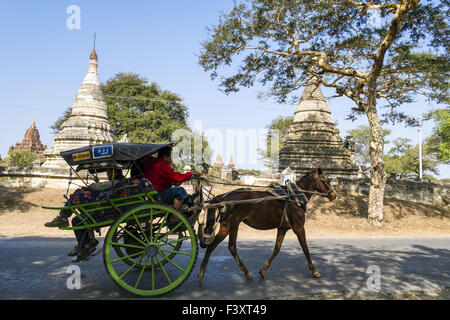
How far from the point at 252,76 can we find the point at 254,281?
11510 mm

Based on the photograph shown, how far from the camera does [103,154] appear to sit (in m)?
4.39

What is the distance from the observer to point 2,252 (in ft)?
22.0

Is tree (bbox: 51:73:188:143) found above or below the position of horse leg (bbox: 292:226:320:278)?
above

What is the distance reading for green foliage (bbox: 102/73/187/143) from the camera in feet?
119

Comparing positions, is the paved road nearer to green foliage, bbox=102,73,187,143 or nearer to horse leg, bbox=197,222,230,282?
horse leg, bbox=197,222,230,282

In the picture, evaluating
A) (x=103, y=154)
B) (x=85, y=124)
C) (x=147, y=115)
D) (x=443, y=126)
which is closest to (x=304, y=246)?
(x=103, y=154)

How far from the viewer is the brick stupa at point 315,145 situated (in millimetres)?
19609

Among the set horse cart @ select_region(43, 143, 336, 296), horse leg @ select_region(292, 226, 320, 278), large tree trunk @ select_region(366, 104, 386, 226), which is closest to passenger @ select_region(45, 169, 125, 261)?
horse cart @ select_region(43, 143, 336, 296)

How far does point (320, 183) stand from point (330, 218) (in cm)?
836

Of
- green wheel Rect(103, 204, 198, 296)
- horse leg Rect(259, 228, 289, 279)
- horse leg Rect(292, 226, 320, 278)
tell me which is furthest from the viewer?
horse leg Rect(292, 226, 320, 278)

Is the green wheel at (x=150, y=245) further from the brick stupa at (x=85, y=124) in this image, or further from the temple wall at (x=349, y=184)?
the brick stupa at (x=85, y=124)

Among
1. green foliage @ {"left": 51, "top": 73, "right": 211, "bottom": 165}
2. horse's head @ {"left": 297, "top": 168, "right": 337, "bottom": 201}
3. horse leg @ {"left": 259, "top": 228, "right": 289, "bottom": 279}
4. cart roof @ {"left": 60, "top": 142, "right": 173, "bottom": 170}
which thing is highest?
green foliage @ {"left": 51, "top": 73, "right": 211, "bottom": 165}

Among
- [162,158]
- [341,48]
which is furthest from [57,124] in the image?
[162,158]

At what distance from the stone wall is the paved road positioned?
32.0 feet
